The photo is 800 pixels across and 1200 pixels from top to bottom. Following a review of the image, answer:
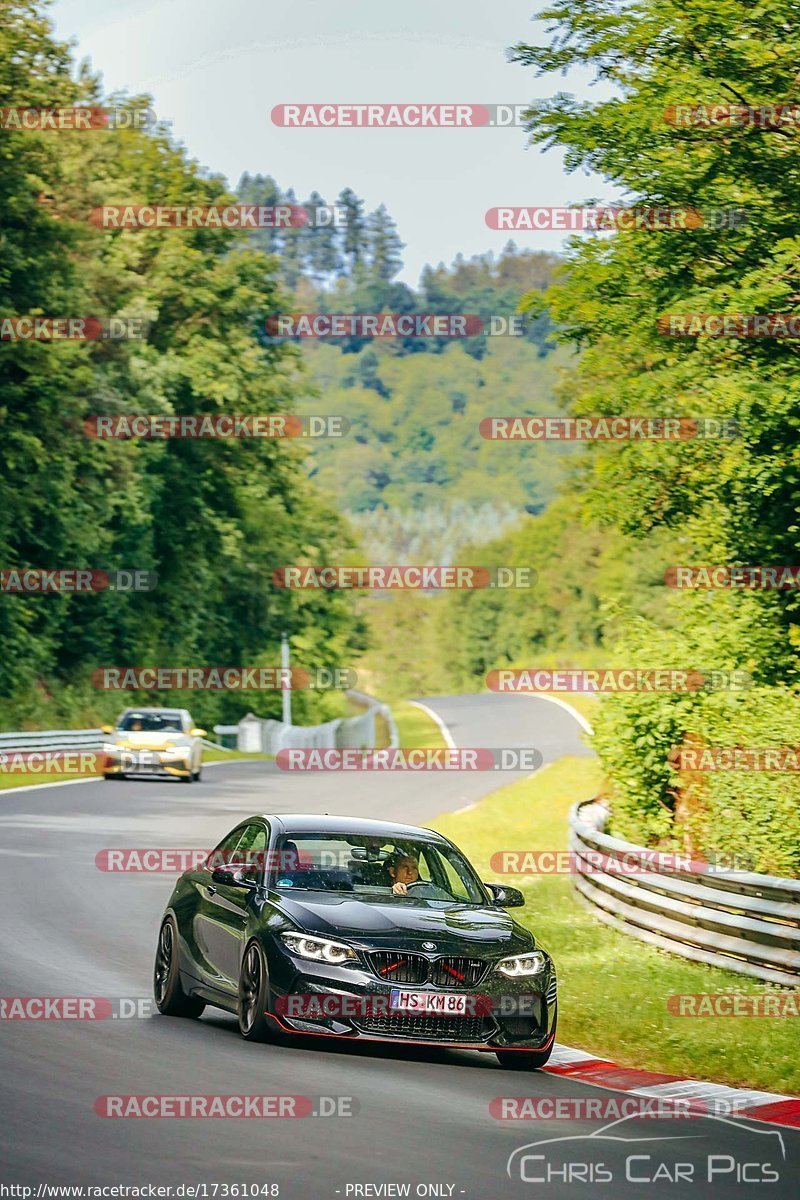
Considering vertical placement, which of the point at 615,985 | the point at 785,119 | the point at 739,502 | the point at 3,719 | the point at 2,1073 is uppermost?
the point at 785,119

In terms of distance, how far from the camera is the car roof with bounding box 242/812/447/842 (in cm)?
1205

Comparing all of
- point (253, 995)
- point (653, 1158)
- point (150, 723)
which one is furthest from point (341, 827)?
point (150, 723)

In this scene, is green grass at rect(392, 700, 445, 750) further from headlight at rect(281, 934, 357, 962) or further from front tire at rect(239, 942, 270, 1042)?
headlight at rect(281, 934, 357, 962)

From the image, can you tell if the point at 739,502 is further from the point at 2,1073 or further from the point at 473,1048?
the point at 2,1073

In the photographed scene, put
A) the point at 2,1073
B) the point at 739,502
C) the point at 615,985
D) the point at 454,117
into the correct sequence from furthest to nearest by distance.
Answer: the point at 454,117 → the point at 739,502 → the point at 615,985 → the point at 2,1073

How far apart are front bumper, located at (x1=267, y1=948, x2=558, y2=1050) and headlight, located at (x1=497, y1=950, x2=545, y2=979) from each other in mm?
52

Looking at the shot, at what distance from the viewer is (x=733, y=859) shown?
688 inches

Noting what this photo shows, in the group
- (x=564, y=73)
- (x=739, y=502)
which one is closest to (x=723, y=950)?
(x=739, y=502)

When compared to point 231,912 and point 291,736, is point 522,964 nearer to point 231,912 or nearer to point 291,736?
point 231,912

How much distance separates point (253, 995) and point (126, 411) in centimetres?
4973

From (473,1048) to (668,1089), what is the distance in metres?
1.11

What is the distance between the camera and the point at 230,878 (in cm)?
1165

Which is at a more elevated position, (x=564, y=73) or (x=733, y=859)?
(x=564, y=73)

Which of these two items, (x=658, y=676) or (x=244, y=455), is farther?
(x=244, y=455)
